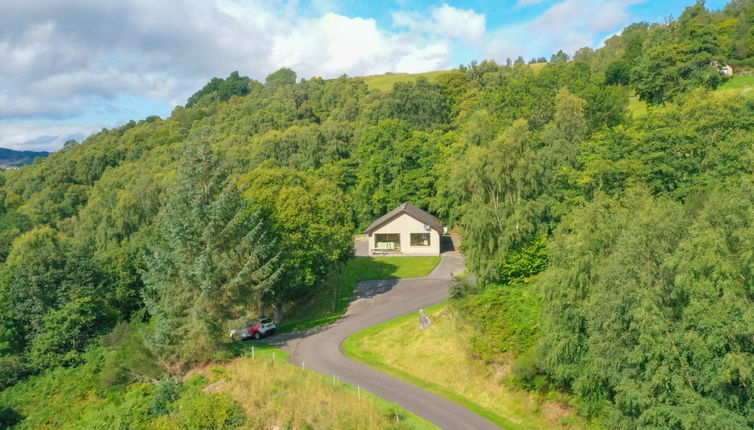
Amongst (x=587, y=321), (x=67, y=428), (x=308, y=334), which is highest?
(x=587, y=321)

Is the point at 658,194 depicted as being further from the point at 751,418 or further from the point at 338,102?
the point at 338,102

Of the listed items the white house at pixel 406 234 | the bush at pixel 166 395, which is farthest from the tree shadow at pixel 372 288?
the bush at pixel 166 395

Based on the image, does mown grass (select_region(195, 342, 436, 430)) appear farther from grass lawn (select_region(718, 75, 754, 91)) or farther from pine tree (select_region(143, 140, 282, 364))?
grass lawn (select_region(718, 75, 754, 91))

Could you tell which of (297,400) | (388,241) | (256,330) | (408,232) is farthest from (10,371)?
(408,232)

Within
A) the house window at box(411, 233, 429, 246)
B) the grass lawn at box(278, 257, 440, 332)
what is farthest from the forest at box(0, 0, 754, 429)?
the house window at box(411, 233, 429, 246)

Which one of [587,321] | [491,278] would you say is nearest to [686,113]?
[491,278]

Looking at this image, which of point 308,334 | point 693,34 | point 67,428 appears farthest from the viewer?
point 693,34

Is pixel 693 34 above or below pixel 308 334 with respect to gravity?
above
